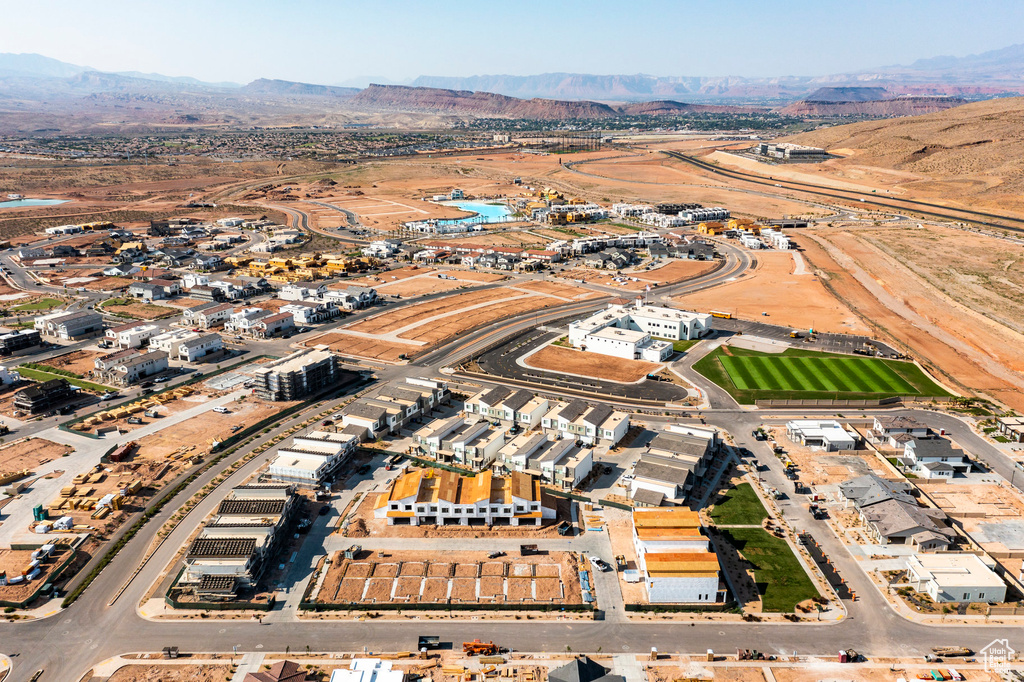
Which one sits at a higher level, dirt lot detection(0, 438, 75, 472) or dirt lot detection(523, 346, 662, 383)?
dirt lot detection(523, 346, 662, 383)

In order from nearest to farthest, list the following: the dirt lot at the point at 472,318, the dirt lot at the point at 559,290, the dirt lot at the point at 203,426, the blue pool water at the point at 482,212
Answer: the dirt lot at the point at 203,426 < the dirt lot at the point at 472,318 < the dirt lot at the point at 559,290 < the blue pool water at the point at 482,212

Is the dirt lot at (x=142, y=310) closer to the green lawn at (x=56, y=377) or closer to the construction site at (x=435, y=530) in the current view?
the green lawn at (x=56, y=377)

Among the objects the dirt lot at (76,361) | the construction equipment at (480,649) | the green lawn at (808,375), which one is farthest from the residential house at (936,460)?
the dirt lot at (76,361)

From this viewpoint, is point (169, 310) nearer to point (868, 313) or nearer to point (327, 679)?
point (327, 679)

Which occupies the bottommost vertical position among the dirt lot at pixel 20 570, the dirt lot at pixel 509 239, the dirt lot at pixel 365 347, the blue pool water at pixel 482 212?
the dirt lot at pixel 20 570

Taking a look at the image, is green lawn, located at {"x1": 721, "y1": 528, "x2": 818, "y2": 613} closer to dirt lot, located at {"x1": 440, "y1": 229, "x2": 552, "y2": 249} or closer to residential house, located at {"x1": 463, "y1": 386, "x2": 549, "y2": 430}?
residential house, located at {"x1": 463, "y1": 386, "x2": 549, "y2": 430}

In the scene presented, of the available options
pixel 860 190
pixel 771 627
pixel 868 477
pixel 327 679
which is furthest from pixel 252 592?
pixel 860 190

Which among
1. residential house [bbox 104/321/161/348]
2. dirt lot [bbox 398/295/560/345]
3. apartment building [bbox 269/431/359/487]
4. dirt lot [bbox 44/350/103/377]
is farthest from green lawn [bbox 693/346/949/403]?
dirt lot [bbox 44/350/103/377]

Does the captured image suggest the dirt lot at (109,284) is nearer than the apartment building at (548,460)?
No
